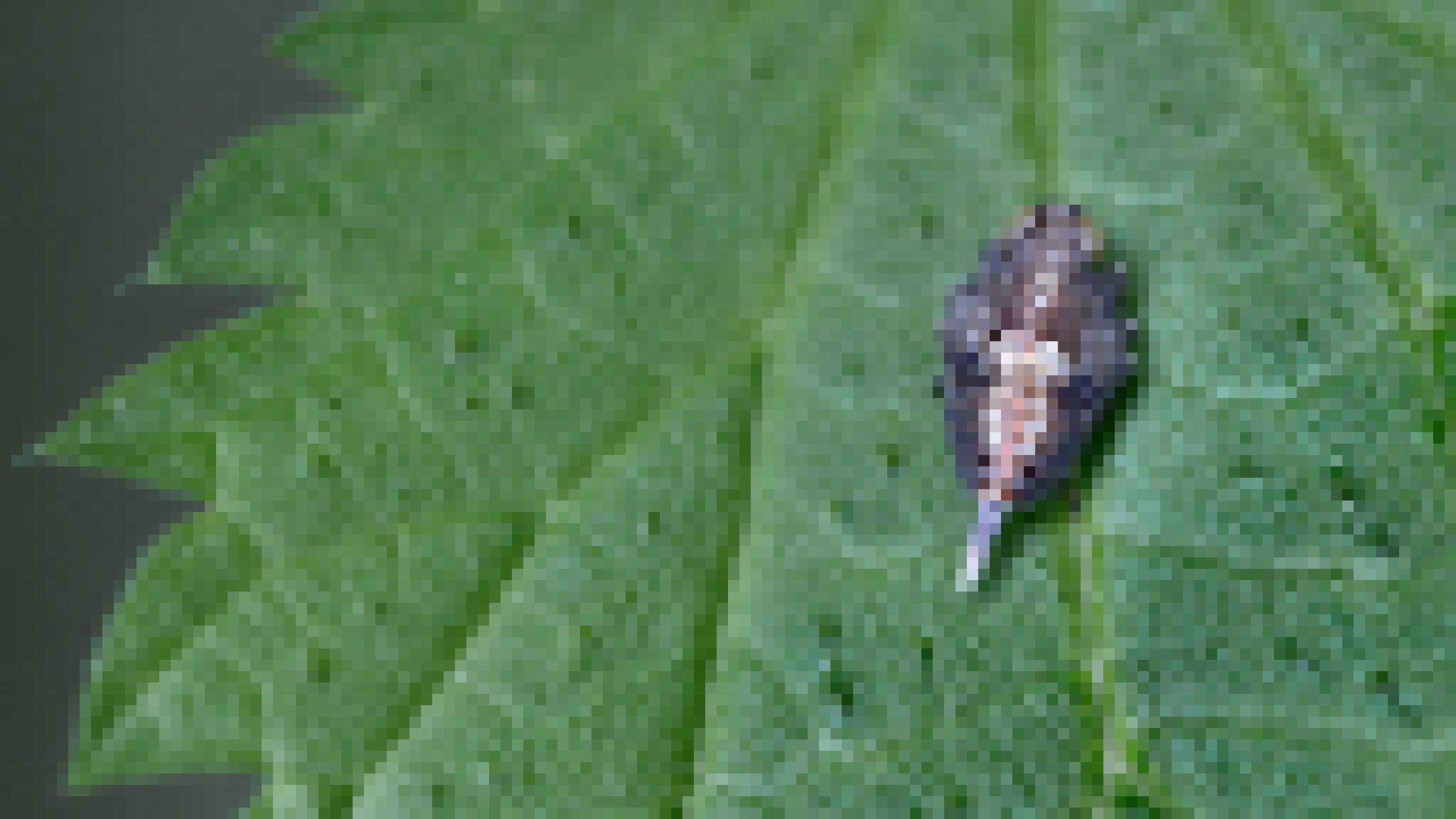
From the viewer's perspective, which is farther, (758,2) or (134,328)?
(134,328)

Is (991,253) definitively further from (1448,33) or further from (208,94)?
(208,94)

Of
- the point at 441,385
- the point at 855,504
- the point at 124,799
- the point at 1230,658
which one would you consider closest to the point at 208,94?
the point at 441,385

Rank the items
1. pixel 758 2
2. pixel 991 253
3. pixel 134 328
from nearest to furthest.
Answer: pixel 991 253
pixel 758 2
pixel 134 328

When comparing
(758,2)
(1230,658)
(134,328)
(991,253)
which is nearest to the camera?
(1230,658)
